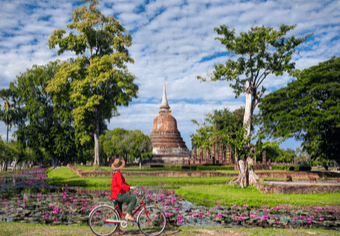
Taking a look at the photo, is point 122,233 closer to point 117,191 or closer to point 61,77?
point 117,191

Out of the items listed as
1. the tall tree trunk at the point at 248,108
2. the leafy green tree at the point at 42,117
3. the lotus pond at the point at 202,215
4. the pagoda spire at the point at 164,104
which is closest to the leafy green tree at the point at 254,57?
the tall tree trunk at the point at 248,108

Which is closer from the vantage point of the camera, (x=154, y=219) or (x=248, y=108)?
(x=154, y=219)

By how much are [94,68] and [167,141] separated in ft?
156

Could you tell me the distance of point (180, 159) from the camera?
69.2m

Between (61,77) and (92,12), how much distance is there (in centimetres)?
783

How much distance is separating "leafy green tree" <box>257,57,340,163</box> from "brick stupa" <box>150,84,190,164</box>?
38.6 meters

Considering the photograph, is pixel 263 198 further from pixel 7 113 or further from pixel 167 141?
pixel 167 141

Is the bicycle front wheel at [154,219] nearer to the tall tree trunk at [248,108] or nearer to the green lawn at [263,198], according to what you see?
the green lawn at [263,198]

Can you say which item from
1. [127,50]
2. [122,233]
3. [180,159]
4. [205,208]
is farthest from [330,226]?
[180,159]

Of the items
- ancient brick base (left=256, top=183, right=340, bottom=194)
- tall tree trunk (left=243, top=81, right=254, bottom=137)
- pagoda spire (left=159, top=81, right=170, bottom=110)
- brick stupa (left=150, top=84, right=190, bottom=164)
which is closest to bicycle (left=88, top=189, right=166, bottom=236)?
ancient brick base (left=256, top=183, right=340, bottom=194)

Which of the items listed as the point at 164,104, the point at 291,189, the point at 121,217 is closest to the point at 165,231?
the point at 121,217

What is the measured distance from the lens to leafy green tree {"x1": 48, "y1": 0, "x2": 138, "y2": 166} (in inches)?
1186

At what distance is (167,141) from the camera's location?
248 ft

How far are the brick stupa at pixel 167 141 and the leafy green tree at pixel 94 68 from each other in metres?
37.9
